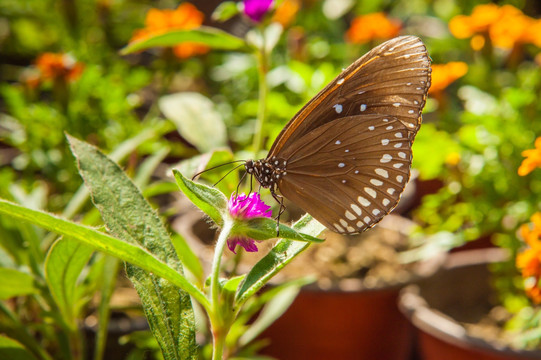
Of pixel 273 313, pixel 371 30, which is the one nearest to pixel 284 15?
pixel 371 30

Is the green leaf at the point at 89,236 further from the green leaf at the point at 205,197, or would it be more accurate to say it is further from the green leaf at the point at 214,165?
the green leaf at the point at 214,165

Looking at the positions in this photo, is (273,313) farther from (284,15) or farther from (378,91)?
(284,15)

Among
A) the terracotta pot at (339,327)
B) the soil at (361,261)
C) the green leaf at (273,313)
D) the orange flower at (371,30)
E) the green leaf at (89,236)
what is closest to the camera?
the green leaf at (89,236)

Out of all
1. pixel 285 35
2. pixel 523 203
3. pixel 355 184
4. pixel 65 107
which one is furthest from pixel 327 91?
pixel 285 35

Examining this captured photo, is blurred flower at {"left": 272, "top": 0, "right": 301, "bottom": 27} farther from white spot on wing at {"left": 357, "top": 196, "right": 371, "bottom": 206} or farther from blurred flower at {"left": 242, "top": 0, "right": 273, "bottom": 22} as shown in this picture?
white spot on wing at {"left": 357, "top": 196, "right": 371, "bottom": 206}

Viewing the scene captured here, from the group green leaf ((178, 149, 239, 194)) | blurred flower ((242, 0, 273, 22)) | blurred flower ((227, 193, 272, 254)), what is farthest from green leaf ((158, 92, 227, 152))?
blurred flower ((227, 193, 272, 254))

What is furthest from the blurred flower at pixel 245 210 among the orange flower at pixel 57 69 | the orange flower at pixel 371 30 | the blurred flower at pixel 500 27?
the orange flower at pixel 371 30

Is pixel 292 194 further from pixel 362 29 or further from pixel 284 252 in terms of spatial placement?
pixel 362 29
